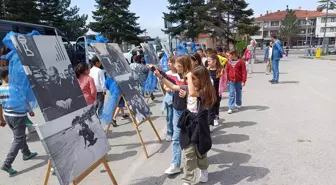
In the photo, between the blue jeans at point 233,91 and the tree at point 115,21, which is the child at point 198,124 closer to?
the blue jeans at point 233,91

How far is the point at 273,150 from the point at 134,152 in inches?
90.2

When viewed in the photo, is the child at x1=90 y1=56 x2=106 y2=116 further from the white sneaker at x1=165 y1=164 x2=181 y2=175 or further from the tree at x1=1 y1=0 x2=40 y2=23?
the tree at x1=1 y1=0 x2=40 y2=23

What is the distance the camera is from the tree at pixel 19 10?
29.0 metres

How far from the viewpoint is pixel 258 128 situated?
5270 millimetres

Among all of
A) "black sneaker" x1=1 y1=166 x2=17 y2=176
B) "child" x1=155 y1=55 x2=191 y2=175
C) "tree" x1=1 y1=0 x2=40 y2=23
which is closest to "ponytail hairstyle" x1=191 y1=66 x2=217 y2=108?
"child" x1=155 y1=55 x2=191 y2=175

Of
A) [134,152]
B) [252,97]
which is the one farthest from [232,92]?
[134,152]

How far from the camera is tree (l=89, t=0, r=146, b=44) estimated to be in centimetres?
3819

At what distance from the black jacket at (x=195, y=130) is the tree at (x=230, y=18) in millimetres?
28070

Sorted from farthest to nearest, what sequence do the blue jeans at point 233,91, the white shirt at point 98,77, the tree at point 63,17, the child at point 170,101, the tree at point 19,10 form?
the tree at point 63,17 → the tree at point 19,10 → the blue jeans at point 233,91 → the white shirt at point 98,77 → the child at point 170,101

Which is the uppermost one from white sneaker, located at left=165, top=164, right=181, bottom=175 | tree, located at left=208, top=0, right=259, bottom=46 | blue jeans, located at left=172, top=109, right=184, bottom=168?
tree, located at left=208, top=0, right=259, bottom=46

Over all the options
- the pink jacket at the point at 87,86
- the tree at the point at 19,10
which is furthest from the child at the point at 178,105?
the tree at the point at 19,10

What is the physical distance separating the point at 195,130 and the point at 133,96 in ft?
5.86

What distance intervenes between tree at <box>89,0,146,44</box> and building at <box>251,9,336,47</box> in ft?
173

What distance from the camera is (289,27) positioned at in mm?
77500
